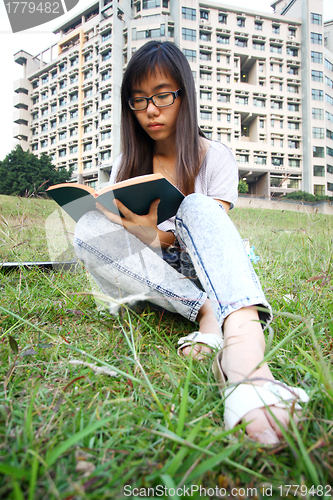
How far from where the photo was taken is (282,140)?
70.5 feet

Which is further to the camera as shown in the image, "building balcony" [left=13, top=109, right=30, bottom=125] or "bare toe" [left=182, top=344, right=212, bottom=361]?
"building balcony" [left=13, top=109, right=30, bottom=125]

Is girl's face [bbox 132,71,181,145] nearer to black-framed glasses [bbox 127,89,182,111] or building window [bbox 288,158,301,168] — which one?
black-framed glasses [bbox 127,89,182,111]

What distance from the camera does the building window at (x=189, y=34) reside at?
776 inches

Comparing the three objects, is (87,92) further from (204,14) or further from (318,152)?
(318,152)

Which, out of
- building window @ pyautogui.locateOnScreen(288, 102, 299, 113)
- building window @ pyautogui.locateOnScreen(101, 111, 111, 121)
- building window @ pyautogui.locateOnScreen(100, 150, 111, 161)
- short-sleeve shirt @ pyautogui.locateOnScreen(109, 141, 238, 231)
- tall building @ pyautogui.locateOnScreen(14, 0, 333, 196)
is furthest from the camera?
building window @ pyautogui.locateOnScreen(288, 102, 299, 113)

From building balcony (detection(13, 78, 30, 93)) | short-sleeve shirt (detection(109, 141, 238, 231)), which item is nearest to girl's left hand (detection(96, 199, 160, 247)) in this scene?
short-sleeve shirt (detection(109, 141, 238, 231))

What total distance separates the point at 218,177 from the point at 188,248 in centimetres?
47

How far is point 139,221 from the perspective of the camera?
86 centimetres

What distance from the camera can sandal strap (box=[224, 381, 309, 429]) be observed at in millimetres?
410

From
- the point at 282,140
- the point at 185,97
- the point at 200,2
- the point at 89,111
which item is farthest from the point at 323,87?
the point at 185,97

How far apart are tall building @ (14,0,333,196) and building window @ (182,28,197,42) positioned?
6 centimetres

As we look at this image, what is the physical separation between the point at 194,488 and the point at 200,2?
27985 millimetres

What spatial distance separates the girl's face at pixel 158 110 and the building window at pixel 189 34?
24.0 m

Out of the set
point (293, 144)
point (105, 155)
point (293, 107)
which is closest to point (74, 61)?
point (105, 155)
